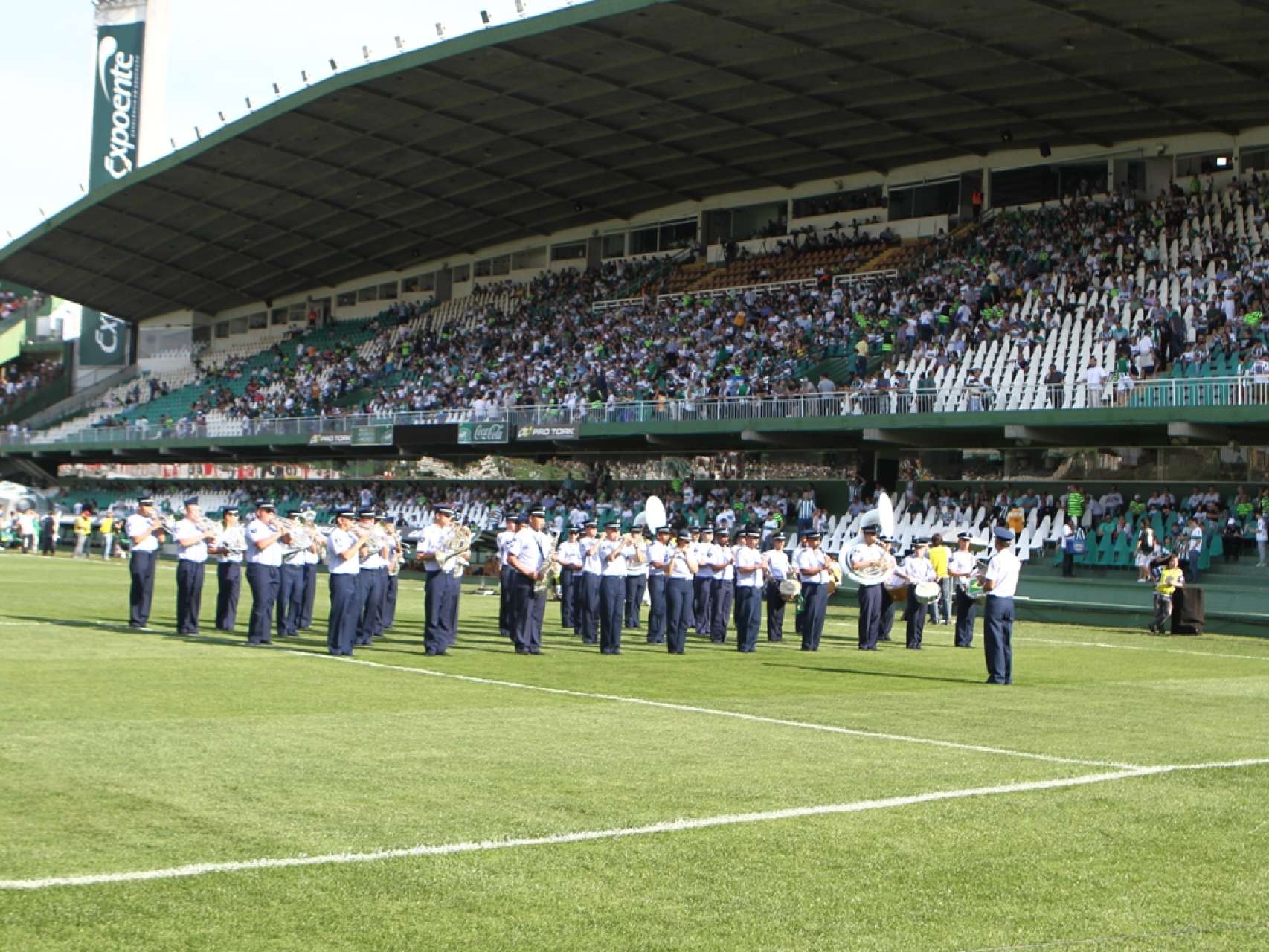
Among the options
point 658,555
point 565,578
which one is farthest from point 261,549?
point 565,578

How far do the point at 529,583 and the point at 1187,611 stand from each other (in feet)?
42.3

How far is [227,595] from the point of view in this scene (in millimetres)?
20641

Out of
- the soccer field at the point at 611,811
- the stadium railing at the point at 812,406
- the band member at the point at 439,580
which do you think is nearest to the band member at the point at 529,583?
the band member at the point at 439,580

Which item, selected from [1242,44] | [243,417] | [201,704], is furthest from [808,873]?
[243,417]

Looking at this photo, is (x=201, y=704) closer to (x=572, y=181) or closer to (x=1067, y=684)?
(x=1067, y=684)

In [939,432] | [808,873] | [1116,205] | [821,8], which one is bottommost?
[808,873]

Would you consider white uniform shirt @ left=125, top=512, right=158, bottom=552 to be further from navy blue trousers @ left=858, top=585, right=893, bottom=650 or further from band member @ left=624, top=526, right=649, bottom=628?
navy blue trousers @ left=858, top=585, right=893, bottom=650

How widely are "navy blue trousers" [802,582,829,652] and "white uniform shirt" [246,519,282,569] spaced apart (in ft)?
23.1

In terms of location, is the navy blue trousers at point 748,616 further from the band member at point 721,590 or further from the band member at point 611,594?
the band member at point 611,594

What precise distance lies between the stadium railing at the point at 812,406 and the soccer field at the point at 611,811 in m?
14.4

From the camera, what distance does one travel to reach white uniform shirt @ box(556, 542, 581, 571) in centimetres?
2241

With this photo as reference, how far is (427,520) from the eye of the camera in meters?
49.3

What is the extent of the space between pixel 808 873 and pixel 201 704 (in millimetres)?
6886

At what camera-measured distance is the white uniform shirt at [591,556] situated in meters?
21.2
